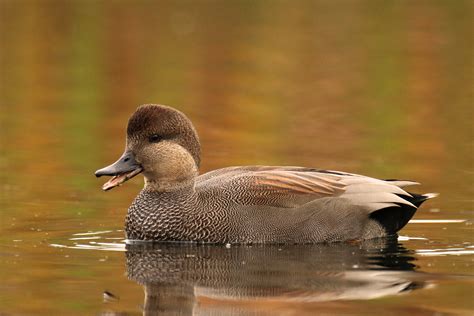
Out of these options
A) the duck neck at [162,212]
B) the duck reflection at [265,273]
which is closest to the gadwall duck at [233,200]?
the duck neck at [162,212]

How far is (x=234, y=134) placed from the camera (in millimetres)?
18375

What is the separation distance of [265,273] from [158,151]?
2157mm

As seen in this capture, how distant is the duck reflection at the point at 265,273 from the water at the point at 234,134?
0.08 feet

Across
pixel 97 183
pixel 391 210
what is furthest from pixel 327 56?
pixel 391 210

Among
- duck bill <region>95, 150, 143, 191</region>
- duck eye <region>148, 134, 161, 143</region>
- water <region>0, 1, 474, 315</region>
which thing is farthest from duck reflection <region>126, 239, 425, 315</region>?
duck eye <region>148, 134, 161, 143</region>

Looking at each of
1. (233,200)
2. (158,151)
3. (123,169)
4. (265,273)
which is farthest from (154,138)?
(265,273)

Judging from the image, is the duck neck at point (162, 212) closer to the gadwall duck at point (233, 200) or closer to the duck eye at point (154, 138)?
the gadwall duck at point (233, 200)

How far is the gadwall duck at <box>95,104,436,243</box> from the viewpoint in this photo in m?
11.6

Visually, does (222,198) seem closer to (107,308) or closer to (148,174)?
(148,174)

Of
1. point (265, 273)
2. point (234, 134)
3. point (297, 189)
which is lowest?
point (265, 273)

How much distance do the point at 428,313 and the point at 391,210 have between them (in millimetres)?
3445

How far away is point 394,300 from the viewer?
902 centimetres

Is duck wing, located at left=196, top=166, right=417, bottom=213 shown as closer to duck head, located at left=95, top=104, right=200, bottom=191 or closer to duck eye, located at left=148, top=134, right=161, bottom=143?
duck head, located at left=95, top=104, right=200, bottom=191

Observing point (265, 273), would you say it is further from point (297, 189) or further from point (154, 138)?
point (154, 138)
